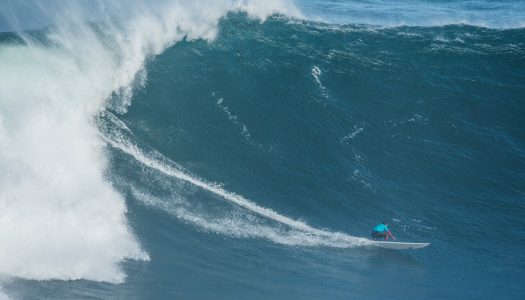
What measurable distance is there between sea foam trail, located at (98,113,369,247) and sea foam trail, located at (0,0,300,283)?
0.89 meters

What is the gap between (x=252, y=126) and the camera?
68.9 feet

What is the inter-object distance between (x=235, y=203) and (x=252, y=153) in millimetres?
2774

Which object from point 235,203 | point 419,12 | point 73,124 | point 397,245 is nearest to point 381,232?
point 397,245

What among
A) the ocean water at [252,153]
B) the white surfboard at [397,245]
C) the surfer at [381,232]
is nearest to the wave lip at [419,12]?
the ocean water at [252,153]

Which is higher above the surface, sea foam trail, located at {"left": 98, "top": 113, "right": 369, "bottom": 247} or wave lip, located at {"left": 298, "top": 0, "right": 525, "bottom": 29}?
wave lip, located at {"left": 298, "top": 0, "right": 525, "bottom": 29}

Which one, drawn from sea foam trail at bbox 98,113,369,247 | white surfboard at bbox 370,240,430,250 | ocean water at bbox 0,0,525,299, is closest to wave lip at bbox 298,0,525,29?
ocean water at bbox 0,0,525,299

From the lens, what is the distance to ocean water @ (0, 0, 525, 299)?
1456cm

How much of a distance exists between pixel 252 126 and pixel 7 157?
8.99m

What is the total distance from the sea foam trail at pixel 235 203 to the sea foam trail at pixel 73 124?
0.89 meters

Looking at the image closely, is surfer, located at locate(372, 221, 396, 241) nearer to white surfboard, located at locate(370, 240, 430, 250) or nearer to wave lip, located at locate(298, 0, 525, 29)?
white surfboard, located at locate(370, 240, 430, 250)

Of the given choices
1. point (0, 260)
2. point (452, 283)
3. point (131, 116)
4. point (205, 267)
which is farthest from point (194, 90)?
point (452, 283)

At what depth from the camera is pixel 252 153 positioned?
1986 centimetres

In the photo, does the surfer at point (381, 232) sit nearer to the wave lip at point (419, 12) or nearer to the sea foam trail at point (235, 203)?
the sea foam trail at point (235, 203)

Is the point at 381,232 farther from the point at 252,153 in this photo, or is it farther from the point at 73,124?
the point at 73,124
